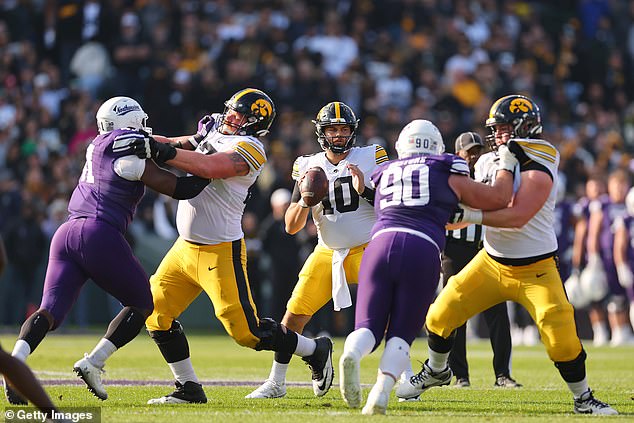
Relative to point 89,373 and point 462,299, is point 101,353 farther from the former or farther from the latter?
point 462,299

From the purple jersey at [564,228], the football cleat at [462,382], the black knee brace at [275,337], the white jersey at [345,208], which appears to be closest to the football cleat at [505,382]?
the football cleat at [462,382]

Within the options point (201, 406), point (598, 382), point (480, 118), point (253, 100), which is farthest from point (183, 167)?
point (480, 118)

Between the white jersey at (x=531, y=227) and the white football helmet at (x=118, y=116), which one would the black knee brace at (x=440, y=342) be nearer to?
the white jersey at (x=531, y=227)

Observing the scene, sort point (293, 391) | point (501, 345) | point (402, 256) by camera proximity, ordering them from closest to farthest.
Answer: point (402, 256) → point (293, 391) → point (501, 345)

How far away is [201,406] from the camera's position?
285 inches

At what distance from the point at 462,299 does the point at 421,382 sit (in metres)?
0.72

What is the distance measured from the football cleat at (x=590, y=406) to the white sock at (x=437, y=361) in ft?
3.03

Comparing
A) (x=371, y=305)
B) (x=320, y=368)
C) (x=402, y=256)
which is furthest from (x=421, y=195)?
(x=320, y=368)

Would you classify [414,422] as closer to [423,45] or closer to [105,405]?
[105,405]

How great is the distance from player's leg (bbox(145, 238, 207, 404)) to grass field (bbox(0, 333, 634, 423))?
0.56ft

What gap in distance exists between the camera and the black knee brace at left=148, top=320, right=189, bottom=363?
747 centimetres

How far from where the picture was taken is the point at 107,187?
712 cm

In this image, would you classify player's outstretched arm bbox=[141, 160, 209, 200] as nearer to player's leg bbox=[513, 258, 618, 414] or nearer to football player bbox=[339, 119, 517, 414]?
football player bbox=[339, 119, 517, 414]

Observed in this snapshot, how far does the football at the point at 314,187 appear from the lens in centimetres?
749
